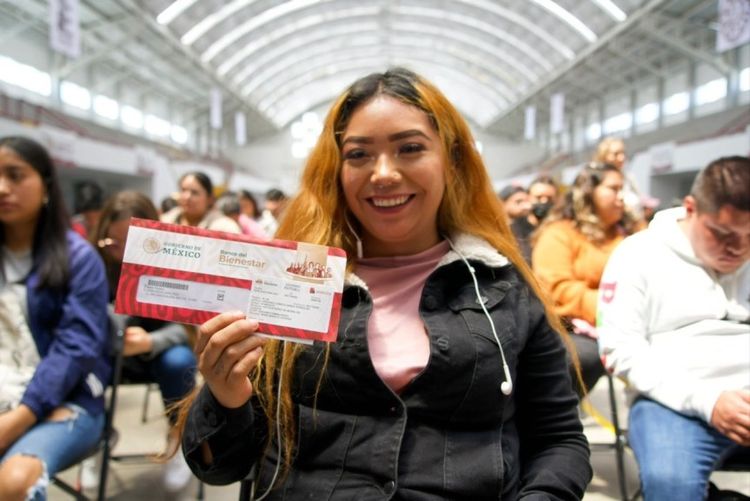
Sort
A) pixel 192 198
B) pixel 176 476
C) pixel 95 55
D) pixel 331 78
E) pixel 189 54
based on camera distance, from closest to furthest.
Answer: pixel 176 476 → pixel 192 198 → pixel 95 55 → pixel 189 54 → pixel 331 78

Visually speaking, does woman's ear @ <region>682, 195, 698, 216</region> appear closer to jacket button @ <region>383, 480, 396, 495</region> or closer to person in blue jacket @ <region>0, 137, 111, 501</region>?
jacket button @ <region>383, 480, 396, 495</region>

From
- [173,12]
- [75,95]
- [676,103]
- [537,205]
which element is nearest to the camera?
[537,205]

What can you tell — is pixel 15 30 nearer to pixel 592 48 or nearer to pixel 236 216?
pixel 236 216

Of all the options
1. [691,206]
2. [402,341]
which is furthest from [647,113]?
[402,341]

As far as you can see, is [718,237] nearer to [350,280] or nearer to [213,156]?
[350,280]

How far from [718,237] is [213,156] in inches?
1268

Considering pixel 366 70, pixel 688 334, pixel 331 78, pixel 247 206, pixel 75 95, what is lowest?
pixel 688 334

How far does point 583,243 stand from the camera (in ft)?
10.5

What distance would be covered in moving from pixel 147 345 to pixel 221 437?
1655 millimetres

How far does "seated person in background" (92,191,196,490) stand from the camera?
2756mm

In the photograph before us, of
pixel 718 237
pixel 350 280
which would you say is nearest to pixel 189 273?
pixel 350 280

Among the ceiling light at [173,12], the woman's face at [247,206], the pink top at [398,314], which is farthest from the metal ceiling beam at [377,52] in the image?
the pink top at [398,314]

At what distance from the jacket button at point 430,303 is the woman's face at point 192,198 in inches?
136

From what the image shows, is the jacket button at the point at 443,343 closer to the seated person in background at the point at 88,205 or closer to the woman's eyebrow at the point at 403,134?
the woman's eyebrow at the point at 403,134
